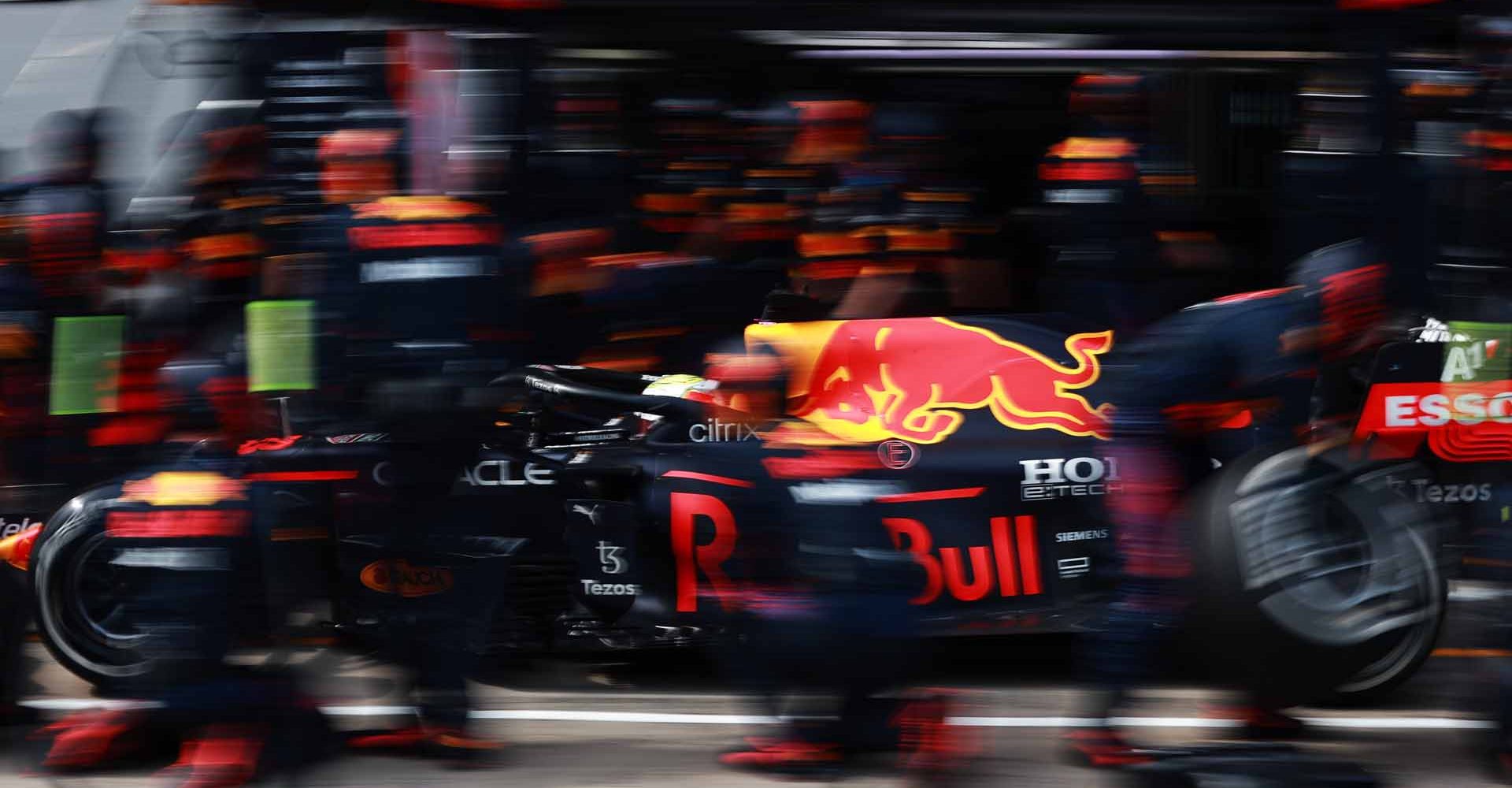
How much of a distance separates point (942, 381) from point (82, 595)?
2731mm

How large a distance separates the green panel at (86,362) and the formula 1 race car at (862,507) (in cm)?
28

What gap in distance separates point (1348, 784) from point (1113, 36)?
6.09 feet

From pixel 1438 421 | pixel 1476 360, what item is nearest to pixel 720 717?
pixel 1438 421

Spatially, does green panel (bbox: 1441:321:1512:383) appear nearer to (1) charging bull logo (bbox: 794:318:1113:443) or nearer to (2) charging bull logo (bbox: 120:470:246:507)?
(1) charging bull logo (bbox: 794:318:1113:443)

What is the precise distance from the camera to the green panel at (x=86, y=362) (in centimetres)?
455

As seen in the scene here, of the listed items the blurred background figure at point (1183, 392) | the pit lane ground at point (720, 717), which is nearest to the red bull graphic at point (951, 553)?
the pit lane ground at point (720, 717)

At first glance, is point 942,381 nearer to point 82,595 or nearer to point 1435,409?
point 1435,409

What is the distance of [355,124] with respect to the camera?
4070mm

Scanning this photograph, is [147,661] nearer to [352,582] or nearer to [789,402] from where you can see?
[352,582]

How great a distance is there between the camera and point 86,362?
457cm

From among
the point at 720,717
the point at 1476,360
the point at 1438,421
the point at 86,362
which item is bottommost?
the point at 720,717

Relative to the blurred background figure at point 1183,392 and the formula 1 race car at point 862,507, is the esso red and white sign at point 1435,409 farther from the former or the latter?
the blurred background figure at point 1183,392

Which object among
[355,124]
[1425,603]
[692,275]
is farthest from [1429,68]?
[355,124]

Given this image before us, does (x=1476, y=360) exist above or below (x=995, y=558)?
above
